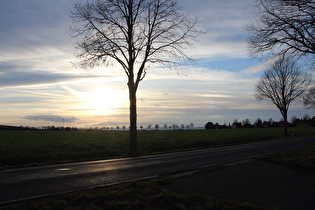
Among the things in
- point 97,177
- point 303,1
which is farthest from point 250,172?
point 303,1

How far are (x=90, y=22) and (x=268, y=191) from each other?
14.3 metres

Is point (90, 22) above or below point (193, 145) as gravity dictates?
above

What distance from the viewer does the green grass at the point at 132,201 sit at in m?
4.82

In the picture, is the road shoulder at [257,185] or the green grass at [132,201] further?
the road shoulder at [257,185]

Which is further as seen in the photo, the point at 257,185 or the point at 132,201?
the point at 257,185

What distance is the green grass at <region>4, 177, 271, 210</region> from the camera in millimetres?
4824

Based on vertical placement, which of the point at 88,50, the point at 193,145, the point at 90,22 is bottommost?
the point at 193,145

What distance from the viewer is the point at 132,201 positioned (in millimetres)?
5098

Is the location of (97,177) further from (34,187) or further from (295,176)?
(295,176)

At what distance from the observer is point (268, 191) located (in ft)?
20.0

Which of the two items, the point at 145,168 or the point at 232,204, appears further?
the point at 145,168

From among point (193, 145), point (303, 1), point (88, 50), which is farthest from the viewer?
point (193, 145)

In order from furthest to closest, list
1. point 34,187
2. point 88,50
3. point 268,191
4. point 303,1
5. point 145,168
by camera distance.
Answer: point 88,50 → point 145,168 → point 303,1 → point 34,187 → point 268,191

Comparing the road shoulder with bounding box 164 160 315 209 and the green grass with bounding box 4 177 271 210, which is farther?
the road shoulder with bounding box 164 160 315 209
